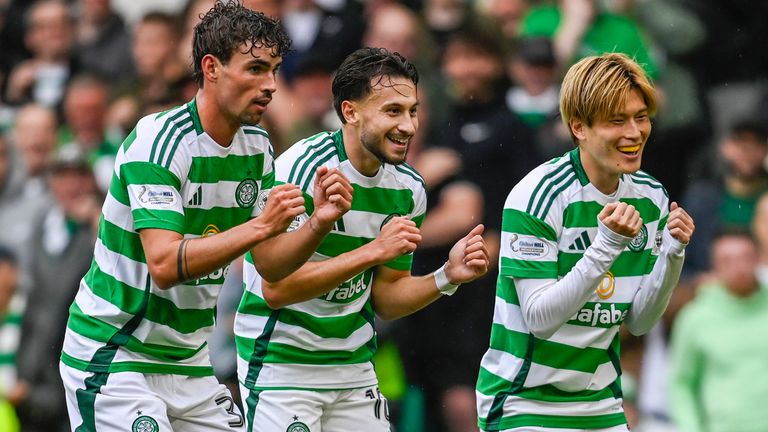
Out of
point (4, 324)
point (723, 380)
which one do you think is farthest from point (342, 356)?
point (4, 324)

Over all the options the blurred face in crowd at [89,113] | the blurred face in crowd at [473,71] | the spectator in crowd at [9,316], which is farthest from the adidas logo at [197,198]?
the blurred face in crowd at [89,113]

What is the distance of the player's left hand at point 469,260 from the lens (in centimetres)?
580

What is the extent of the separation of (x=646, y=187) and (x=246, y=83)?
173 centimetres

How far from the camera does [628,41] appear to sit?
9.12m

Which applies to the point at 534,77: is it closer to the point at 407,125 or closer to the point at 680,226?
the point at 407,125

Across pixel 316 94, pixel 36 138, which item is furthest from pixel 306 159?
pixel 36 138

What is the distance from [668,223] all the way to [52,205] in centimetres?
633

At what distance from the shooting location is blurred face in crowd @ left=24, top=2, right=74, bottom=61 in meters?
11.7

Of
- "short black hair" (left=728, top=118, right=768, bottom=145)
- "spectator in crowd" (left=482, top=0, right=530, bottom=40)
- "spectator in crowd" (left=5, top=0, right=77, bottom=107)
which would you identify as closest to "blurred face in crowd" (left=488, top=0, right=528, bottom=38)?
"spectator in crowd" (left=482, top=0, right=530, bottom=40)

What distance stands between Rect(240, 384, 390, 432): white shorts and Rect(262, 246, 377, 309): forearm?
43 centimetres

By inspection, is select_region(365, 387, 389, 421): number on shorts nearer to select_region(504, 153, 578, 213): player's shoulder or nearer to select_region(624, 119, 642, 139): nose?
select_region(504, 153, 578, 213): player's shoulder

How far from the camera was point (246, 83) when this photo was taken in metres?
5.68

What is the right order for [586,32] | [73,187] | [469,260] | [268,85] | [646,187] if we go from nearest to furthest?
1. [268,85]
2. [469,260]
3. [646,187]
4. [586,32]
5. [73,187]

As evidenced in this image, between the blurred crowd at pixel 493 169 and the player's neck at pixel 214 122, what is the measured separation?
335 cm
